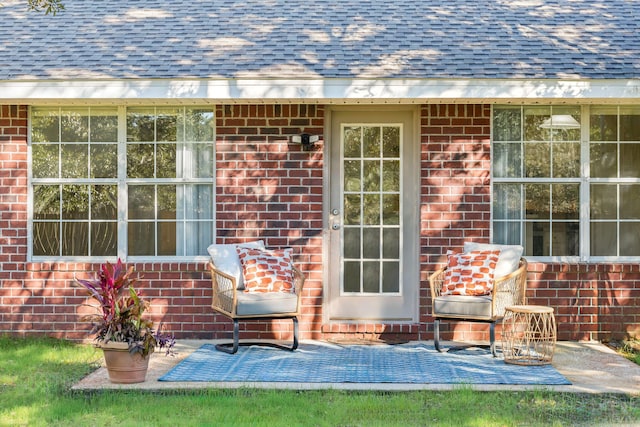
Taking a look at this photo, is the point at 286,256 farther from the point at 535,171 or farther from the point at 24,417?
the point at 24,417

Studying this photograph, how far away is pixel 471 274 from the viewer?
782 cm

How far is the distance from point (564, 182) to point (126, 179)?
4303 millimetres

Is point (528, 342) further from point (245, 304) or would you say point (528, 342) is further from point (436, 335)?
point (245, 304)

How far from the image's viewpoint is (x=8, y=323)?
8.58 meters

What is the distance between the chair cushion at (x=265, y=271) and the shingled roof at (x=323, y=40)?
65.1 inches

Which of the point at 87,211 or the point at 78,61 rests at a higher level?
the point at 78,61

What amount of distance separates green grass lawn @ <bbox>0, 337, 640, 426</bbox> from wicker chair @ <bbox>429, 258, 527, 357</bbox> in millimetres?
1499

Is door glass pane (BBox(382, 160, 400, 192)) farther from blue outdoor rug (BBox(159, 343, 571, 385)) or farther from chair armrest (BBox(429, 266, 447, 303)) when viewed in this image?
blue outdoor rug (BBox(159, 343, 571, 385))

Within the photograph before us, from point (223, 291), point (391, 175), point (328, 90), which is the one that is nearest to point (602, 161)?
point (391, 175)

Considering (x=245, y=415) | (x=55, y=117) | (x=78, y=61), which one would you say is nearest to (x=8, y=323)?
(x=55, y=117)

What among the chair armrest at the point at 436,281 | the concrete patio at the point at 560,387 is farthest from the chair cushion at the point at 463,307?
the concrete patio at the point at 560,387

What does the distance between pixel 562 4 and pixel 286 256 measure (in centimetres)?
444

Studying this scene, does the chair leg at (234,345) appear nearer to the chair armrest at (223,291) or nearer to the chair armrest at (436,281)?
the chair armrest at (223,291)

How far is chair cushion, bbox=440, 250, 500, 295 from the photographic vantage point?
7777 millimetres
